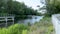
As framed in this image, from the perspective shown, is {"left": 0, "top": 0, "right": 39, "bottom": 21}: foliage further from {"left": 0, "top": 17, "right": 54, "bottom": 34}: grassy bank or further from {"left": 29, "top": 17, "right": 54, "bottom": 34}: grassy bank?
{"left": 0, "top": 17, "right": 54, "bottom": 34}: grassy bank

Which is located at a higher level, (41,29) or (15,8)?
(15,8)

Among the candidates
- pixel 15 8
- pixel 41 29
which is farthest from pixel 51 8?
pixel 41 29

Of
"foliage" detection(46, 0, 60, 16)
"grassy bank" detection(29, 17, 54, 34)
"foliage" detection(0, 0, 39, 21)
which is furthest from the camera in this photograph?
"foliage" detection(0, 0, 39, 21)

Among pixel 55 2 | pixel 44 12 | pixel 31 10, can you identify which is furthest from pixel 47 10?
pixel 55 2

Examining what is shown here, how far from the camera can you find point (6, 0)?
21734mm

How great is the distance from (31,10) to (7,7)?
3.76m

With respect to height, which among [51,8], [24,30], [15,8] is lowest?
[24,30]

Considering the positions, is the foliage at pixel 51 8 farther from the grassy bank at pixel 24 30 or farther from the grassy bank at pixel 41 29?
the grassy bank at pixel 24 30

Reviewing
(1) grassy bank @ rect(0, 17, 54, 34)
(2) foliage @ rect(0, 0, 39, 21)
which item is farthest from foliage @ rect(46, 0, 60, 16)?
(1) grassy bank @ rect(0, 17, 54, 34)

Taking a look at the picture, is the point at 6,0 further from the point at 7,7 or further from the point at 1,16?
the point at 1,16

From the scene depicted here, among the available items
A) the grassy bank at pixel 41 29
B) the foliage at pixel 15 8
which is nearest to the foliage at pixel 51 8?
the foliage at pixel 15 8

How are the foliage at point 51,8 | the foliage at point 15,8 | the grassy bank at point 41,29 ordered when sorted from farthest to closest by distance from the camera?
the foliage at point 15,8, the foliage at point 51,8, the grassy bank at point 41,29

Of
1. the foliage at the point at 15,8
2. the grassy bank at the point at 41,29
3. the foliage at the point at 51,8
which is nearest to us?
the grassy bank at the point at 41,29

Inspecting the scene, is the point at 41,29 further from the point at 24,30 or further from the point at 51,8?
the point at 51,8
